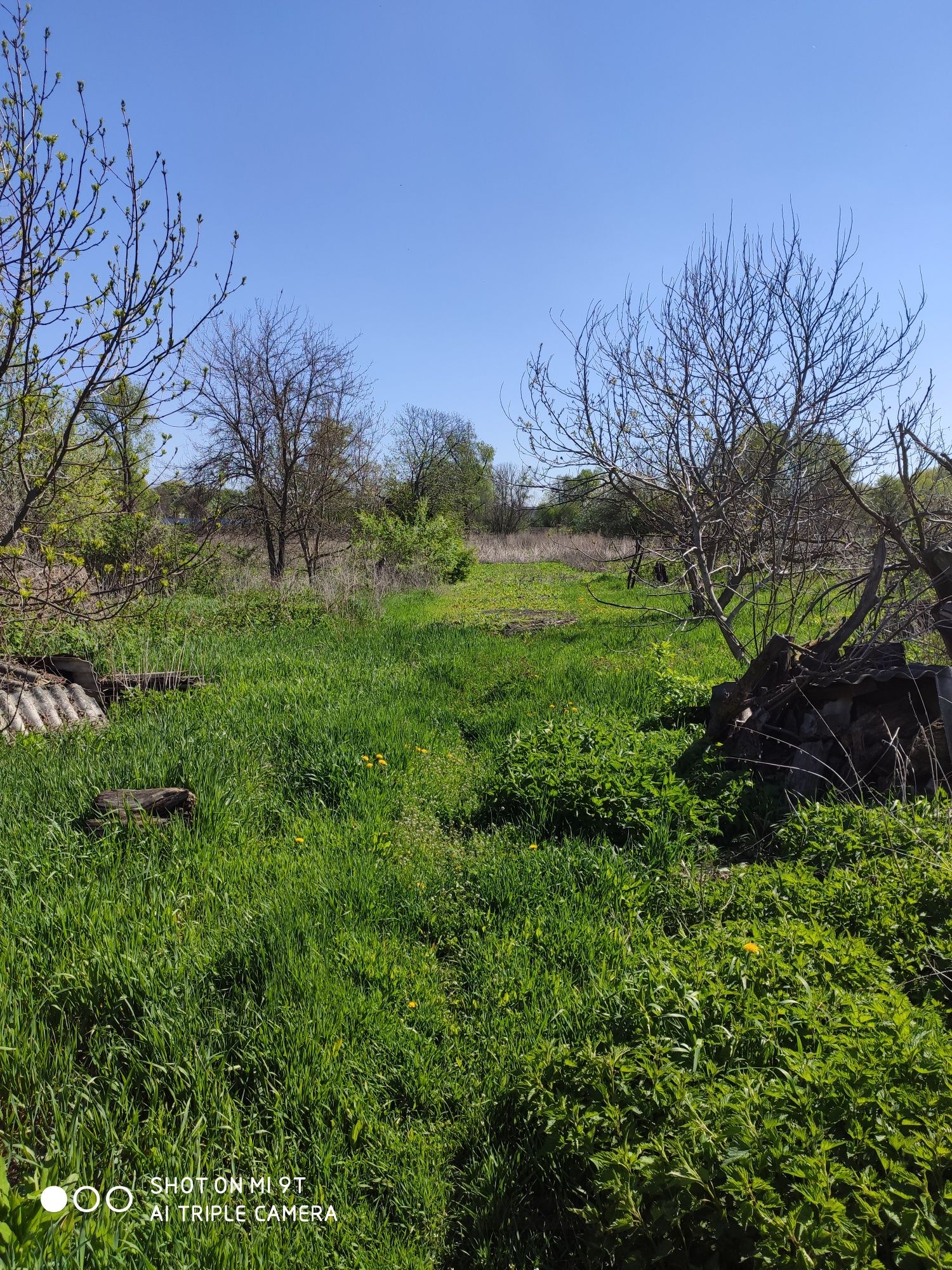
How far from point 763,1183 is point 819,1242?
13 cm

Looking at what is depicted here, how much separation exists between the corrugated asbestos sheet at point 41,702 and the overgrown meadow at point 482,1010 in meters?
0.91

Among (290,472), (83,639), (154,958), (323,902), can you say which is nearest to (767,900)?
(323,902)

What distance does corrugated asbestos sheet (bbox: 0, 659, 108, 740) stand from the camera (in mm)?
5930

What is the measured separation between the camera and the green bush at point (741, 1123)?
59.8 inches

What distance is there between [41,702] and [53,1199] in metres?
5.50

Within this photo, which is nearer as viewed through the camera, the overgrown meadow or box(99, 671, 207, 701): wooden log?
the overgrown meadow

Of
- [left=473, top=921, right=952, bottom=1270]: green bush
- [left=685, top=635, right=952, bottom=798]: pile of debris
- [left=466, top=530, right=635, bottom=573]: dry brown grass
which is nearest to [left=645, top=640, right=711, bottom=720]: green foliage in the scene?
[left=685, top=635, right=952, bottom=798]: pile of debris

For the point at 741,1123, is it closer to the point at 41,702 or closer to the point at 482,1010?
the point at 482,1010

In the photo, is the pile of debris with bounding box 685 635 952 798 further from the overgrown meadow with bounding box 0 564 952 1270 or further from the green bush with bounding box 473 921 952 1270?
the green bush with bounding box 473 921 952 1270

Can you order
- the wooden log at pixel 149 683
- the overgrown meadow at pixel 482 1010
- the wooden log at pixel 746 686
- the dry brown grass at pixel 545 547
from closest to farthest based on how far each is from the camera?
1. the overgrown meadow at pixel 482 1010
2. the wooden log at pixel 746 686
3. the wooden log at pixel 149 683
4. the dry brown grass at pixel 545 547

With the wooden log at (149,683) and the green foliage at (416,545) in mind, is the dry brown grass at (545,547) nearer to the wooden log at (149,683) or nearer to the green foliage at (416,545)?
the green foliage at (416,545)

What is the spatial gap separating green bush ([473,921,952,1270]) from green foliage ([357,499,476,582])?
18.1 meters

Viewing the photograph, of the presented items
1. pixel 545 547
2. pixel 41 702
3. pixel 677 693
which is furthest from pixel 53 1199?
pixel 545 547

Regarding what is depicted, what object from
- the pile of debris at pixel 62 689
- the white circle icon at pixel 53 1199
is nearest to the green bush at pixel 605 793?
the white circle icon at pixel 53 1199
